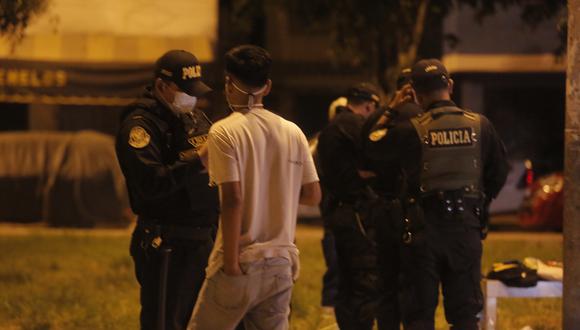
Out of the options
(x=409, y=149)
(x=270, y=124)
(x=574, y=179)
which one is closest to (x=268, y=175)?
(x=270, y=124)

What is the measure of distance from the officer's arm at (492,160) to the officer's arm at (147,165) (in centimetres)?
169

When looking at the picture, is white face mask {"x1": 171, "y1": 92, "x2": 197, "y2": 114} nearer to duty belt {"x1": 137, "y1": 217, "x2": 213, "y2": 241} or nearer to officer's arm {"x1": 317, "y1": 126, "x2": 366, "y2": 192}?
duty belt {"x1": 137, "y1": 217, "x2": 213, "y2": 241}

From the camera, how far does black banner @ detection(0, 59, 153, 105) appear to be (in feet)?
56.1

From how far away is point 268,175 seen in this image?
454cm

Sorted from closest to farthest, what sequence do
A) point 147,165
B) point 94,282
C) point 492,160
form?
point 147,165 → point 492,160 → point 94,282

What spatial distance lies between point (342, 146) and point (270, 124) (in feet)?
8.82

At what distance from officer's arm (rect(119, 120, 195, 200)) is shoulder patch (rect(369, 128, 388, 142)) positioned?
135cm

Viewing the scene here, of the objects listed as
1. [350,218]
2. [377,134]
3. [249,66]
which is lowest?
[350,218]

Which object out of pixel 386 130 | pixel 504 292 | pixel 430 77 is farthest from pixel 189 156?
pixel 504 292

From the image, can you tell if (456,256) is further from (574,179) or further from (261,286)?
(261,286)

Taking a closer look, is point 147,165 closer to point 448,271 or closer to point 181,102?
Result: point 181,102

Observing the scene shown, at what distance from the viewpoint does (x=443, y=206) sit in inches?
228

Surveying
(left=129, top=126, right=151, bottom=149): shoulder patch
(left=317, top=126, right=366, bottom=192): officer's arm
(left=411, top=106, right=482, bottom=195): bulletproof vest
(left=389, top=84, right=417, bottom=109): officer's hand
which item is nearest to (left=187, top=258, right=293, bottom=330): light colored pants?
(left=129, top=126, right=151, bottom=149): shoulder patch

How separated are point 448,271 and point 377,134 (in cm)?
94
